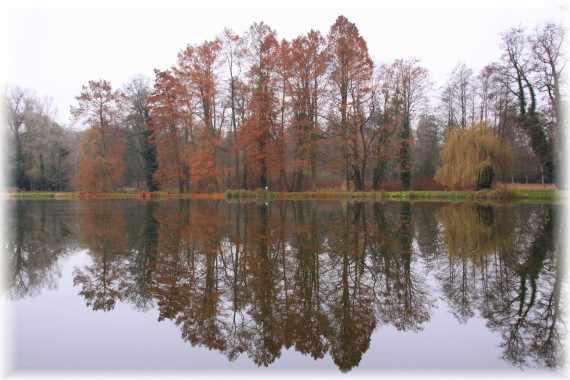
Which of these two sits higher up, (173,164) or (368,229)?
(173,164)

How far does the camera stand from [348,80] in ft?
94.0

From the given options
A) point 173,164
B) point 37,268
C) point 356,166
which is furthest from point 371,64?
point 37,268

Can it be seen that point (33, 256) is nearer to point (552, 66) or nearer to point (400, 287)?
point (400, 287)

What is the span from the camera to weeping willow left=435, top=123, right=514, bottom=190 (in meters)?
25.8

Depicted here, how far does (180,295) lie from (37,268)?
130 inches

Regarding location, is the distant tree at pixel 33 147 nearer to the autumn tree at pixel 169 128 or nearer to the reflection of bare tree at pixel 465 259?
the autumn tree at pixel 169 128

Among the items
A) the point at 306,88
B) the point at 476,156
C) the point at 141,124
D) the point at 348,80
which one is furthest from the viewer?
the point at 141,124

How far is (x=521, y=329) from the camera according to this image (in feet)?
13.5

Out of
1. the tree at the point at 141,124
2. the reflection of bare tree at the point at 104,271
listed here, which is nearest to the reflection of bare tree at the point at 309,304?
the reflection of bare tree at the point at 104,271

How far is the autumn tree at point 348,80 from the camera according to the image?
28.5m

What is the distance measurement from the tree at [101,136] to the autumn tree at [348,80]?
20.4 m

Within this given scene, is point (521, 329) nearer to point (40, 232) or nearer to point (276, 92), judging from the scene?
point (40, 232)

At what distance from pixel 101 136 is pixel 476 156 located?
1220 inches

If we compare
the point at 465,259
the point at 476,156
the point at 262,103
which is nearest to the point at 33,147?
the point at 262,103
